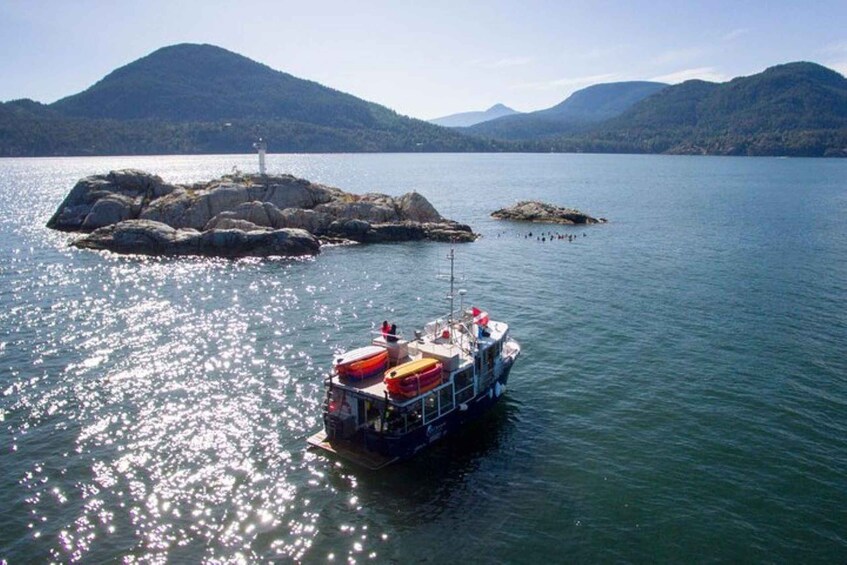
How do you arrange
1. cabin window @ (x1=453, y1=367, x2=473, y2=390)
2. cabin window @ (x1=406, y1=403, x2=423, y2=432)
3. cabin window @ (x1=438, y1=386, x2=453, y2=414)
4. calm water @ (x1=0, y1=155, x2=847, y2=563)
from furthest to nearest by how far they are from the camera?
cabin window @ (x1=453, y1=367, x2=473, y2=390) → cabin window @ (x1=438, y1=386, x2=453, y2=414) → cabin window @ (x1=406, y1=403, x2=423, y2=432) → calm water @ (x1=0, y1=155, x2=847, y2=563)

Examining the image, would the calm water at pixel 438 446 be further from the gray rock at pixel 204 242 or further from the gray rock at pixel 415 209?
the gray rock at pixel 415 209

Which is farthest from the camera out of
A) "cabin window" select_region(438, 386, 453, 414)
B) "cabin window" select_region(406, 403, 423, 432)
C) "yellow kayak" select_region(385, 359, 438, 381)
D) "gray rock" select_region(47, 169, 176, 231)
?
"gray rock" select_region(47, 169, 176, 231)

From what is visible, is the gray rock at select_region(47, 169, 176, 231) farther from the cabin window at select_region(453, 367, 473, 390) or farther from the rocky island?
the cabin window at select_region(453, 367, 473, 390)

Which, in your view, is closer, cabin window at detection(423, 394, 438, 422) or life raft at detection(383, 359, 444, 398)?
life raft at detection(383, 359, 444, 398)

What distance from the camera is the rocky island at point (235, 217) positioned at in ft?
236

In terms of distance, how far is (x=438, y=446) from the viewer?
30.1 metres

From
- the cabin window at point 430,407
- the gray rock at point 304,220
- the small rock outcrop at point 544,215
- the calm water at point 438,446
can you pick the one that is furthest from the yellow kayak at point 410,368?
the small rock outcrop at point 544,215

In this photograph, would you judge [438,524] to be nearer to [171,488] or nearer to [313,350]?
[171,488]

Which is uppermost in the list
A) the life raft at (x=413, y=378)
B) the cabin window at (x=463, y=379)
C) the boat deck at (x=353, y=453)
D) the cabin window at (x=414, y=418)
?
the life raft at (x=413, y=378)

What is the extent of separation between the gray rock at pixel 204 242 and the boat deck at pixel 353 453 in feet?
150

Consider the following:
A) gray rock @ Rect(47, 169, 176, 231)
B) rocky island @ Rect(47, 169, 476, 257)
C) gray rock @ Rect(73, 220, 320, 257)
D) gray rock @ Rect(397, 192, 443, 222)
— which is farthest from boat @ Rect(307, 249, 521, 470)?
gray rock @ Rect(47, 169, 176, 231)

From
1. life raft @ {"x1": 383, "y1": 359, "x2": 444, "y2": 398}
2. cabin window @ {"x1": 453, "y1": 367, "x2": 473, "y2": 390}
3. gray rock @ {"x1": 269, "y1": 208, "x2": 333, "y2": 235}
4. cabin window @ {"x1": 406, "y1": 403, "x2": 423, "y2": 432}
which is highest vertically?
gray rock @ {"x1": 269, "y1": 208, "x2": 333, "y2": 235}

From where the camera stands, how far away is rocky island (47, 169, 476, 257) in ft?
236

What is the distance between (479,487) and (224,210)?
6379 cm
